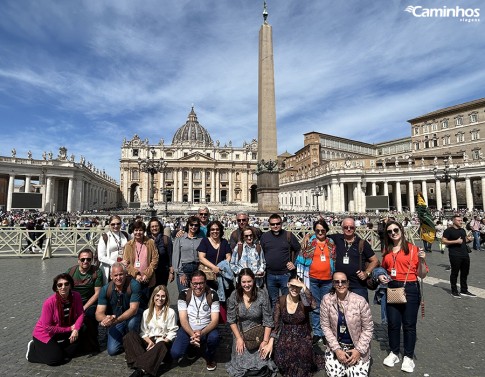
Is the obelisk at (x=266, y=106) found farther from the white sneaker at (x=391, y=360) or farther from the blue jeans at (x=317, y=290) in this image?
the white sneaker at (x=391, y=360)

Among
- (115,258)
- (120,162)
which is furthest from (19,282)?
(120,162)

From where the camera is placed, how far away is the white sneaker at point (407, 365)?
3.11 m

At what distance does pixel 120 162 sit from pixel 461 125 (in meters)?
68.7

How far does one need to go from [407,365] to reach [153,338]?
9.29 ft

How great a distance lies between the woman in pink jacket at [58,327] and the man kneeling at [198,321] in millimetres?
1226

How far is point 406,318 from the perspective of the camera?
127 inches

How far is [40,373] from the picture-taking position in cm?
313

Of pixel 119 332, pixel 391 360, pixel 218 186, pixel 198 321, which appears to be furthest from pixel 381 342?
pixel 218 186

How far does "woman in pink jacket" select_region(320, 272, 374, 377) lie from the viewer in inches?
109

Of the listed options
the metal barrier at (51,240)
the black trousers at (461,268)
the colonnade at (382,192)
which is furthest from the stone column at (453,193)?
the black trousers at (461,268)

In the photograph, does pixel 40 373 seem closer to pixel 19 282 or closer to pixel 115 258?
pixel 115 258

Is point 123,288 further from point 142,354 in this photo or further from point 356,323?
point 356,323

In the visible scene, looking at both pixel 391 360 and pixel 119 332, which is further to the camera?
pixel 119 332

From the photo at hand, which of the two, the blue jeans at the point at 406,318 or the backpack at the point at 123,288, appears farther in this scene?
the backpack at the point at 123,288
